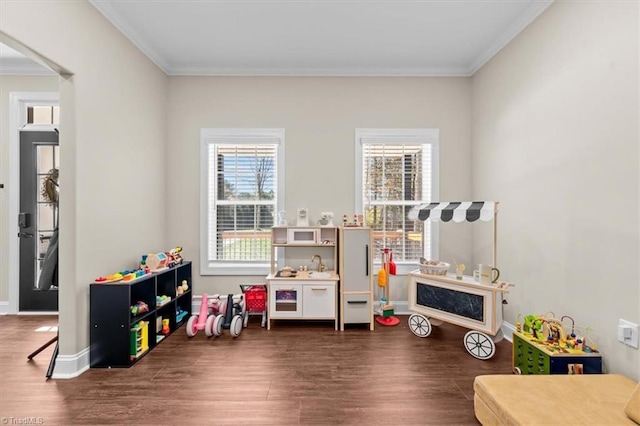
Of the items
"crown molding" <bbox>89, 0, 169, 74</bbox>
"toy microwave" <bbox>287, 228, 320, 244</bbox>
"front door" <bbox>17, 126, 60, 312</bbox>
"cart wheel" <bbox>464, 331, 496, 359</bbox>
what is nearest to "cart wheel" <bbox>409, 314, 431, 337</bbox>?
"cart wheel" <bbox>464, 331, 496, 359</bbox>

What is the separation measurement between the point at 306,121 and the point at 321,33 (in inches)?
42.3

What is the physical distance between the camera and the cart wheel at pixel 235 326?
3102mm

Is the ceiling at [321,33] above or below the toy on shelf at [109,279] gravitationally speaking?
above

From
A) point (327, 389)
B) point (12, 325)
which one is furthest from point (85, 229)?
point (327, 389)

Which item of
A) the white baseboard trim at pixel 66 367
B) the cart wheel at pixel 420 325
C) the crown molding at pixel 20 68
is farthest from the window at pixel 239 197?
the crown molding at pixel 20 68

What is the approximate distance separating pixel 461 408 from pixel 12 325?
4760 mm

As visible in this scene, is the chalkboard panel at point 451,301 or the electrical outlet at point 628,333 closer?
the electrical outlet at point 628,333

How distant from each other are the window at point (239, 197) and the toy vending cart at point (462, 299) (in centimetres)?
193

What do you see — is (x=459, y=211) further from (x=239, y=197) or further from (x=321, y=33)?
(x=239, y=197)

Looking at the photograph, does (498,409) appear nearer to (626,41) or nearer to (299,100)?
(626,41)

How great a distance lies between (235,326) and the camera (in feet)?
10.2

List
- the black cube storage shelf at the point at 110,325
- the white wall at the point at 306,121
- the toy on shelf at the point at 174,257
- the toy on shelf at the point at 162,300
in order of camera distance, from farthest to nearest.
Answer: the white wall at the point at 306,121, the toy on shelf at the point at 174,257, the toy on shelf at the point at 162,300, the black cube storage shelf at the point at 110,325

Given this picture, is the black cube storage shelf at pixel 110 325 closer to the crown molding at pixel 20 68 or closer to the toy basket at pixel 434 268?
the toy basket at pixel 434 268

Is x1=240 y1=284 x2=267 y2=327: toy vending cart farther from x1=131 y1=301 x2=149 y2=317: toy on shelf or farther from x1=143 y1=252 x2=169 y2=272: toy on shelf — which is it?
x1=131 y1=301 x2=149 y2=317: toy on shelf
